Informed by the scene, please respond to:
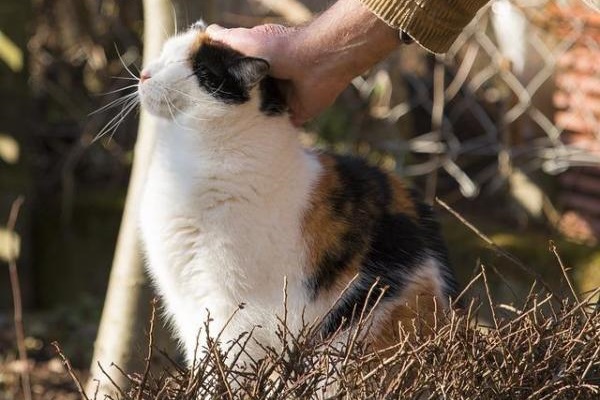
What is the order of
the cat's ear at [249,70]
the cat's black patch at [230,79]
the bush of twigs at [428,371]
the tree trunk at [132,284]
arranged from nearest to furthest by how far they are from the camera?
the bush of twigs at [428,371]
the cat's ear at [249,70]
the cat's black patch at [230,79]
the tree trunk at [132,284]

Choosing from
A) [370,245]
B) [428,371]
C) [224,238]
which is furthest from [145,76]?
[428,371]

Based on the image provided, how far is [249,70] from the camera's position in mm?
2600

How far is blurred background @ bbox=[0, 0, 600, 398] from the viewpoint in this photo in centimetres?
484

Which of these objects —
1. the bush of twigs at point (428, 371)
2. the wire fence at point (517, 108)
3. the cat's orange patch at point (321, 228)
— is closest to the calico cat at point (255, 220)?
the cat's orange patch at point (321, 228)

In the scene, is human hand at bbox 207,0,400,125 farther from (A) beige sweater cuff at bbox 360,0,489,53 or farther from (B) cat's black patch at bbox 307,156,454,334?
(B) cat's black patch at bbox 307,156,454,334

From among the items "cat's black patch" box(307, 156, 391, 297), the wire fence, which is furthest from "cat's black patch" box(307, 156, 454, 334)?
the wire fence

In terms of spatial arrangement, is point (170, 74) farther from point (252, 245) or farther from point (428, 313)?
point (428, 313)

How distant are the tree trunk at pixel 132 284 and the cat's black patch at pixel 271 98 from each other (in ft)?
2.10

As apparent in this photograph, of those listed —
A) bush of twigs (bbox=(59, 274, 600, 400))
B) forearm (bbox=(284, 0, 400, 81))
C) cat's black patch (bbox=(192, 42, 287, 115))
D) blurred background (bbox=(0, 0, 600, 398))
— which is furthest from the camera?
blurred background (bbox=(0, 0, 600, 398))

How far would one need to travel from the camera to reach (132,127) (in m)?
5.59

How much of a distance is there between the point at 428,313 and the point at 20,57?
3.28 m

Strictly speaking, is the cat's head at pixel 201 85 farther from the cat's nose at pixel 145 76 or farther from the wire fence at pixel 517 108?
the wire fence at pixel 517 108

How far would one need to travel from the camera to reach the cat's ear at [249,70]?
2551mm

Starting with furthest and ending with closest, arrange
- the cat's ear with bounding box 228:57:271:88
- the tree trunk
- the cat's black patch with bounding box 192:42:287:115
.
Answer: the tree trunk < the cat's black patch with bounding box 192:42:287:115 < the cat's ear with bounding box 228:57:271:88
